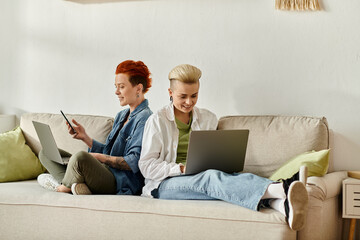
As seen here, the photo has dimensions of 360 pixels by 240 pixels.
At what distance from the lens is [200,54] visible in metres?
3.35

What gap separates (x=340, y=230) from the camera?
2770 mm

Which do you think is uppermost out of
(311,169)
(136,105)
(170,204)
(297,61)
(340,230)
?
(297,61)

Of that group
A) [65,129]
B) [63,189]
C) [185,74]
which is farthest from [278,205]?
[65,129]

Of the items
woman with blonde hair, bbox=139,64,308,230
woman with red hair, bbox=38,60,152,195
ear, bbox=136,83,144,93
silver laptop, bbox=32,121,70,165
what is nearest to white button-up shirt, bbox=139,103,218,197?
woman with blonde hair, bbox=139,64,308,230

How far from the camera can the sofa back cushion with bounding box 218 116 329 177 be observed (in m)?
2.79

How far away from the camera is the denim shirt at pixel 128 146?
108 inches

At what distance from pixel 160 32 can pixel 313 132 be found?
1.29 metres

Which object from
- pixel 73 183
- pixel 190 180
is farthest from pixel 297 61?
pixel 73 183

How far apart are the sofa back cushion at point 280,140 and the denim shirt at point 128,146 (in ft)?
2.05

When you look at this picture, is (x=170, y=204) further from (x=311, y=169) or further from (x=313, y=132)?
(x=313, y=132)

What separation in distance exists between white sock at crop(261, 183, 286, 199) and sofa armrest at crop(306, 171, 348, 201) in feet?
0.50

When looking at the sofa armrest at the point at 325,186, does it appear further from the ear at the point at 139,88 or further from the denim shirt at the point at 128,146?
the ear at the point at 139,88

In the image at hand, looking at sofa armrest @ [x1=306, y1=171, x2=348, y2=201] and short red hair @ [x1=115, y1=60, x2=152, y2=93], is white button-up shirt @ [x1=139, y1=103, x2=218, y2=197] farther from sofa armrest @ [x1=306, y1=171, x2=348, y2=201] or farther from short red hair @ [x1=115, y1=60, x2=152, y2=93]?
sofa armrest @ [x1=306, y1=171, x2=348, y2=201]

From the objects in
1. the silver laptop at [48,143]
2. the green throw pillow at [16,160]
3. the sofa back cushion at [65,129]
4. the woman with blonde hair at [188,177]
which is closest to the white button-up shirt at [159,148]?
the woman with blonde hair at [188,177]
